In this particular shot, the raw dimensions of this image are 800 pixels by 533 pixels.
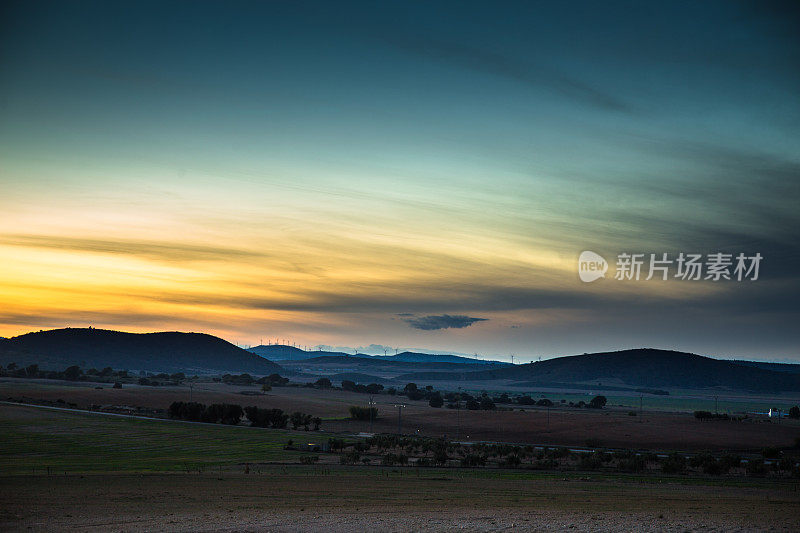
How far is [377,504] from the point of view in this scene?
32719 millimetres

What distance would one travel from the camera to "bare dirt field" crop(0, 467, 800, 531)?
25594 millimetres

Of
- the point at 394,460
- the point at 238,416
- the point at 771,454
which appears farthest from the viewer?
the point at 238,416

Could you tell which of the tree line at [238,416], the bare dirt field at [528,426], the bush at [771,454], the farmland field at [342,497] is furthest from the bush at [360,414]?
→ the bush at [771,454]

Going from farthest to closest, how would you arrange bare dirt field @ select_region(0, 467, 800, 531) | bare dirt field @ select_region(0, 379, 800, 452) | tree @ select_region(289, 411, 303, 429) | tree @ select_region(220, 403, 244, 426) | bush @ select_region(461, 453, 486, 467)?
1. tree @ select_region(220, 403, 244, 426)
2. tree @ select_region(289, 411, 303, 429)
3. bare dirt field @ select_region(0, 379, 800, 452)
4. bush @ select_region(461, 453, 486, 467)
5. bare dirt field @ select_region(0, 467, 800, 531)

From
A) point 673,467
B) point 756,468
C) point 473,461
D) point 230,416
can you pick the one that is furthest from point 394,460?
point 230,416

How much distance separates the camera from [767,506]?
31938 millimetres

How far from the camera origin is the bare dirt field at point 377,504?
84.0 feet

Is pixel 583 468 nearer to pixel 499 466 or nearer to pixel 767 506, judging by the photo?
pixel 499 466

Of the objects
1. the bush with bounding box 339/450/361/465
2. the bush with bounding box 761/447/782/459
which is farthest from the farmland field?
the bush with bounding box 761/447/782/459

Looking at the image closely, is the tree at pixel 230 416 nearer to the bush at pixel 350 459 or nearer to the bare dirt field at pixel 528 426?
the bare dirt field at pixel 528 426

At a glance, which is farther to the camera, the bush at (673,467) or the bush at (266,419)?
the bush at (266,419)

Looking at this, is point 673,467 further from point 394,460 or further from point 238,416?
point 238,416

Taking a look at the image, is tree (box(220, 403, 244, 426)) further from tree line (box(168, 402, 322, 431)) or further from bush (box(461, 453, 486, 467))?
bush (box(461, 453, 486, 467))

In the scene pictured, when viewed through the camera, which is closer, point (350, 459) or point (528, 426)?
point (350, 459)
